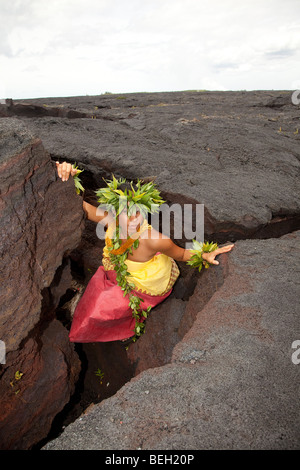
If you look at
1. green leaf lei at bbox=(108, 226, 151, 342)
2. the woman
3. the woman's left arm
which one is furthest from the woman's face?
the woman's left arm

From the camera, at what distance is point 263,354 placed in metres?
2.11

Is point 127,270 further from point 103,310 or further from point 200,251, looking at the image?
point 200,251

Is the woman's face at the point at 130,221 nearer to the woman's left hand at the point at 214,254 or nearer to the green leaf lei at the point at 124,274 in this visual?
the green leaf lei at the point at 124,274

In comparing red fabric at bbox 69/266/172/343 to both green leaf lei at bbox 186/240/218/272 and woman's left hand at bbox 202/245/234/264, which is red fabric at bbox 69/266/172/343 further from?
woman's left hand at bbox 202/245/234/264

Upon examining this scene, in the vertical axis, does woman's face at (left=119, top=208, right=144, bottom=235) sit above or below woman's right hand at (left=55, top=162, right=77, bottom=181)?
below

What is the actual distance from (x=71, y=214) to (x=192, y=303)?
1736 mm

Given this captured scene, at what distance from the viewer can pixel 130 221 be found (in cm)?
343

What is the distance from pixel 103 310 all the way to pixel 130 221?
1309mm

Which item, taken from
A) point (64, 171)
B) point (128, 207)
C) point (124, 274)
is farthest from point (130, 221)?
point (64, 171)

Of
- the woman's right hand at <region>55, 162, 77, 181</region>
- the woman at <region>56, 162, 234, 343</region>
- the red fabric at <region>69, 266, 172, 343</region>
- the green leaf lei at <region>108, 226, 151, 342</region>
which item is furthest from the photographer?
the red fabric at <region>69, 266, 172, 343</region>

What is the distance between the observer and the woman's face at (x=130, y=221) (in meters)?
3.41

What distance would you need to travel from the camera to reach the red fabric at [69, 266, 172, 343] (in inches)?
157
